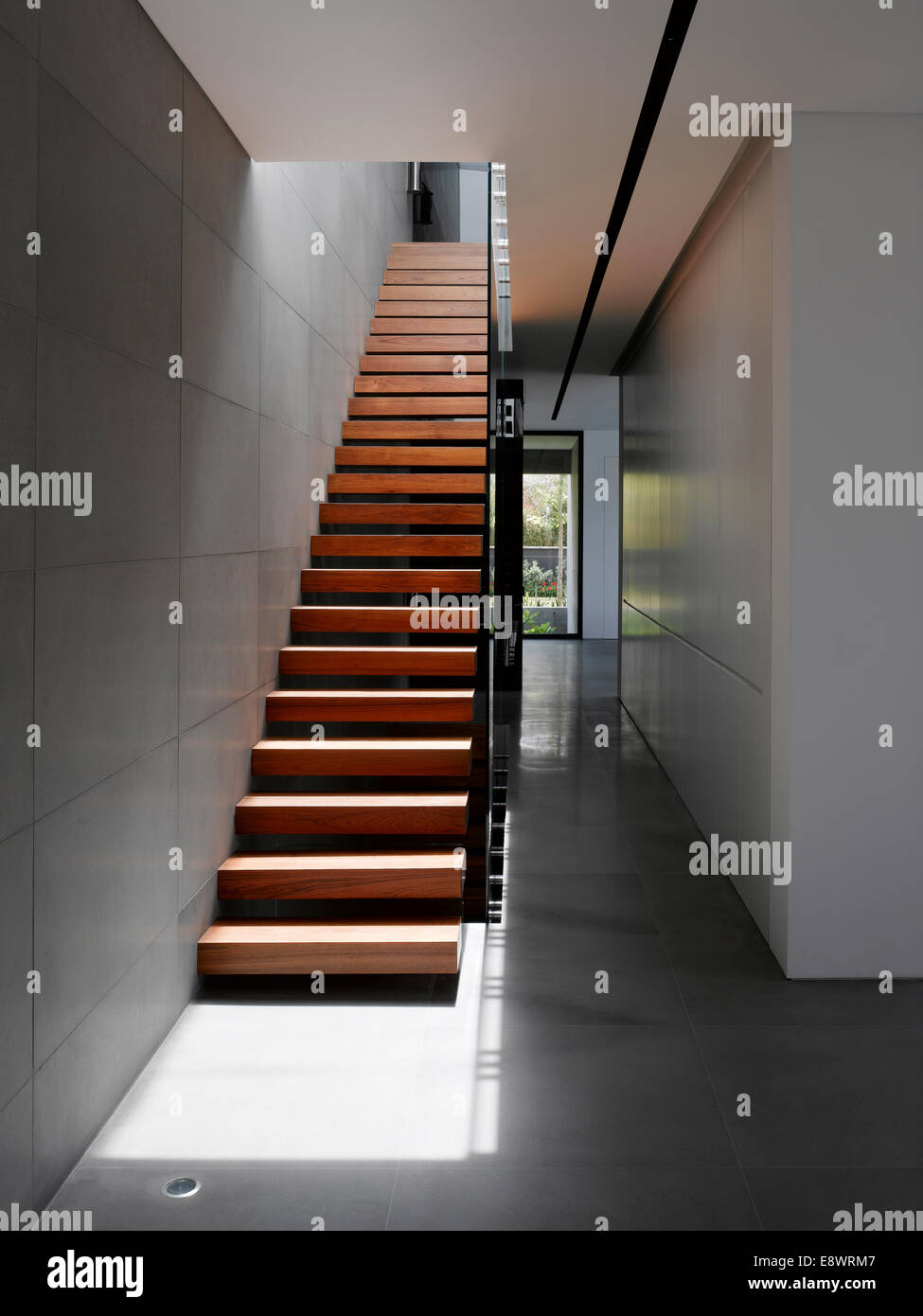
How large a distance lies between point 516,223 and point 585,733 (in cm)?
448

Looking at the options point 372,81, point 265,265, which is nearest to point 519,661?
point 265,265

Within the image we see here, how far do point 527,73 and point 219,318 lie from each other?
4.37 feet

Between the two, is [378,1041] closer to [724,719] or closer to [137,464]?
[137,464]

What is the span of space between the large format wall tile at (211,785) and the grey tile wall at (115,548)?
16 millimetres

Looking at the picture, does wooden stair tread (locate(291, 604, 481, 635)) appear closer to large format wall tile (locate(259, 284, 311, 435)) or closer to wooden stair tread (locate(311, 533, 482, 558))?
wooden stair tread (locate(311, 533, 482, 558))

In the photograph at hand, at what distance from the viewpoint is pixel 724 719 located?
5129 millimetres

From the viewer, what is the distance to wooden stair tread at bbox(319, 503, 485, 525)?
6.08 m

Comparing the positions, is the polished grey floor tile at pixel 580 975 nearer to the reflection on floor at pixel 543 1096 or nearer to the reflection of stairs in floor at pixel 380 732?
the reflection on floor at pixel 543 1096

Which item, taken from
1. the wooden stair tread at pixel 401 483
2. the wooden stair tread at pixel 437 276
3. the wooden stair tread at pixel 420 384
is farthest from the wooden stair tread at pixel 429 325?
the wooden stair tread at pixel 401 483

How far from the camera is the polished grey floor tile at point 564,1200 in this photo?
2.43m

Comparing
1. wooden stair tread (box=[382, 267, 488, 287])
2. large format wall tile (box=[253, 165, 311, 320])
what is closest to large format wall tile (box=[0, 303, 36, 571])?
large format wall tile (box=[253, 165, 311, 320])

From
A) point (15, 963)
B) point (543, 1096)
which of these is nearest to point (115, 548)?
point (15, 963)

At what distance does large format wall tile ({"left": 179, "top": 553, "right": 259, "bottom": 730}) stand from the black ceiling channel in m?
2.15
